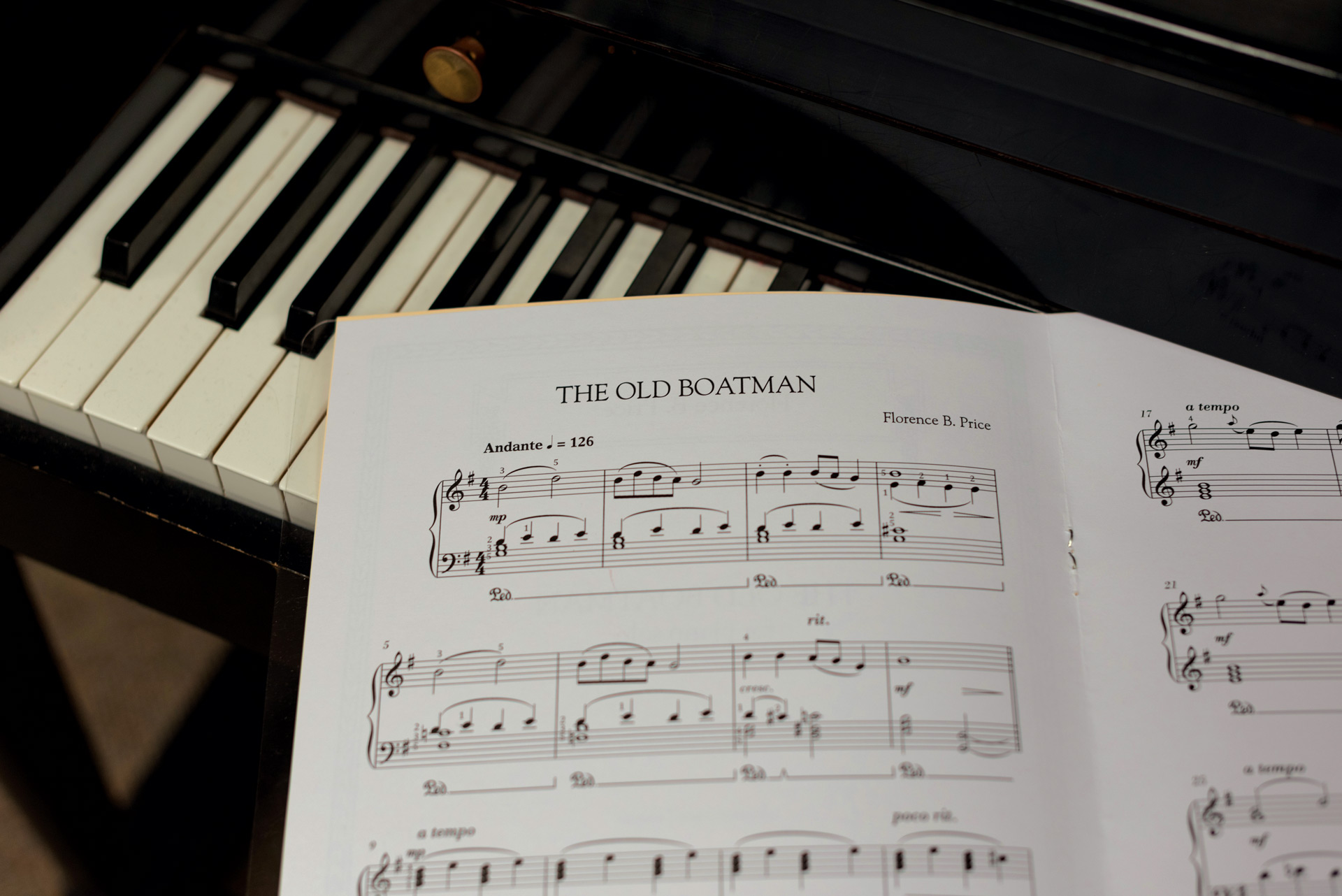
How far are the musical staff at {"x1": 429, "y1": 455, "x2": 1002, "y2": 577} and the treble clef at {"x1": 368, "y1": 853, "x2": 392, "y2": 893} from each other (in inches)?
9.3

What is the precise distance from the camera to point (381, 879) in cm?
80

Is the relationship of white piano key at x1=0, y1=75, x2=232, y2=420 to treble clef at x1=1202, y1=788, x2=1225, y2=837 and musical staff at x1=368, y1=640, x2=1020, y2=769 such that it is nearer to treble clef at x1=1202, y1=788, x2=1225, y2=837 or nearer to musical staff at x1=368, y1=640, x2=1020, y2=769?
musical staff at x1=368, y1=640, x2=1020, y2=769

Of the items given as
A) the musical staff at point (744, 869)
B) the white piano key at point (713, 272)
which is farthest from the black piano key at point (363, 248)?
the musical staff at point (744, 869)

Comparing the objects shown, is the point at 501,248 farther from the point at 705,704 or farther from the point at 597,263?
the point at 705,704

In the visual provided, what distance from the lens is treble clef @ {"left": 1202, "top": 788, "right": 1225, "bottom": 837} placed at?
812mm

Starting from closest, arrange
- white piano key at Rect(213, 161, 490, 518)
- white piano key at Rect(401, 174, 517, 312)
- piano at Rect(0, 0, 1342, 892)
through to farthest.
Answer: piano at Rect(0, 0, 1342, 892) < white piano key at Rect(213, 161, 490, 518) < white piano key at Rect(401, 174, 517, 312)

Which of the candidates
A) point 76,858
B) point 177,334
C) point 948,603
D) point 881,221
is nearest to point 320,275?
point 177,334

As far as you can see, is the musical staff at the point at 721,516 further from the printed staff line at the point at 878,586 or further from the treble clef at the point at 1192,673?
the treble clef at the point at 1192,673

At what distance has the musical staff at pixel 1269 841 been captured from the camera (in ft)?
2.63

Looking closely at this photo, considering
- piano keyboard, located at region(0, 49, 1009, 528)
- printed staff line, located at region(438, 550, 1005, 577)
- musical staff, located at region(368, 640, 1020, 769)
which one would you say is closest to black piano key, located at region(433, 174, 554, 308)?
piano keyboard, located at region(0, 49, 1009, 528)

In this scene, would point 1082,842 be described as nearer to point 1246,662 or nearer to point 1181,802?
point 1181,802

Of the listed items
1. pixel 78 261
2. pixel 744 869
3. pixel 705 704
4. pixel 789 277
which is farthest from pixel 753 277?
pixel 78 261

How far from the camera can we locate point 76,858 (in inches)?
68.4

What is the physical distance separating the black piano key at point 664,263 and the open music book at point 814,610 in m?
0.13
